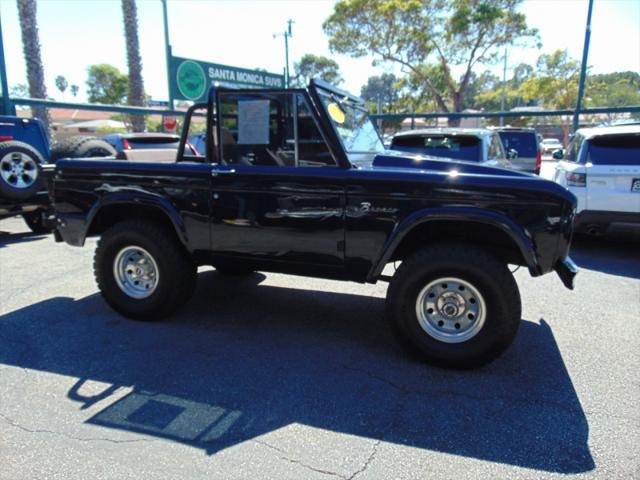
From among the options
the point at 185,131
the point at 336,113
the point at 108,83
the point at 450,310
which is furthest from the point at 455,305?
the point at 108,83

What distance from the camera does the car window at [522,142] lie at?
39.4 ft

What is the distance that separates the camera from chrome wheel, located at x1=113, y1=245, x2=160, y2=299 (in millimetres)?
4012

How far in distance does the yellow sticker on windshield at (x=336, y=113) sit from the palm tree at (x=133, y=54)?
14917 mm

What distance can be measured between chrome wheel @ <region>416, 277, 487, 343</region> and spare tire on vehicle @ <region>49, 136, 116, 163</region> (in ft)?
18.5

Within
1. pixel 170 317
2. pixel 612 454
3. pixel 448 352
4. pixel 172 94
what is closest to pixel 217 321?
pixel 170 317

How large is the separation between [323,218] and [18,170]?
570 cm

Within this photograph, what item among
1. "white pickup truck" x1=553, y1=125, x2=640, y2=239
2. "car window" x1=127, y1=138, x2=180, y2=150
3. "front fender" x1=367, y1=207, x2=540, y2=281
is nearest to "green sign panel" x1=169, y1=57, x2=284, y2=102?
"car window" x1=127, y1=138, x2=180, y2=150

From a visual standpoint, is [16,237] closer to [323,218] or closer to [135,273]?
[135,273]

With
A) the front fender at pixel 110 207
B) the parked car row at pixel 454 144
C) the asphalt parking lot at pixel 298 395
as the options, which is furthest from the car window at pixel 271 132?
the parked car row at pixel 454 144

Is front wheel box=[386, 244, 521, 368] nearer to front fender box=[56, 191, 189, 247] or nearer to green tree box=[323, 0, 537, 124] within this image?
front fender box=[56, 191, 189, 247]

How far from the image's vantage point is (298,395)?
9.54 feet

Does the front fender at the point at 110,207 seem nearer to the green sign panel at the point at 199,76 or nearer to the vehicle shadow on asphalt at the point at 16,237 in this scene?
the vehicle shadow on asphalt at the point at 16,237

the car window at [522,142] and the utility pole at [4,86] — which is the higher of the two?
the utility pole at [4,86]

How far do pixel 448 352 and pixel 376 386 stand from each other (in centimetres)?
59
